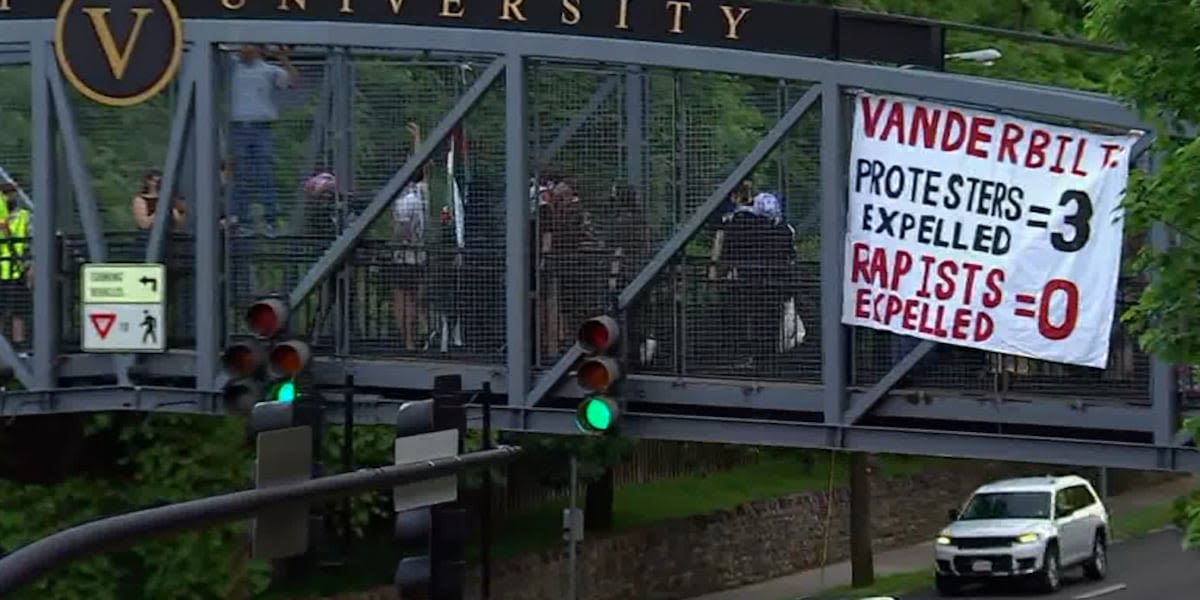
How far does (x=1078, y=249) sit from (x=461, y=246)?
533 cm

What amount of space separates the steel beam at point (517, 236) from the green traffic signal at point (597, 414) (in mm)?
2147

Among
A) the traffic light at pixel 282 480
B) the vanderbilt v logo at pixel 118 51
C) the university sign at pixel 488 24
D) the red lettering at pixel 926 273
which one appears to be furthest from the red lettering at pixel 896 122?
the traffic light at pixel 282 480

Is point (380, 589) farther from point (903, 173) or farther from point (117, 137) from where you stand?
point (903, 173)

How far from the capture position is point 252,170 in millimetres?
19906

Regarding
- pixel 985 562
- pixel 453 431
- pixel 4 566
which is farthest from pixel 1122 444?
pixel 985 562

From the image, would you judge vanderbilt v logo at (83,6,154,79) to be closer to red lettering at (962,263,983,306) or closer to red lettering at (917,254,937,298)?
red lettering at (917,254,937,298)

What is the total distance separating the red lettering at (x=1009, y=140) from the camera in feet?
57.1

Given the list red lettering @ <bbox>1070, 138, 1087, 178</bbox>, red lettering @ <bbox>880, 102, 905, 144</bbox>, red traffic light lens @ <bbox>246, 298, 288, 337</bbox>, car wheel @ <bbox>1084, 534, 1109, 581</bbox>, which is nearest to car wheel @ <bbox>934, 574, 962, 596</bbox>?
car wheel @ <bbox>1084, 534, 1109, 581</bbox>

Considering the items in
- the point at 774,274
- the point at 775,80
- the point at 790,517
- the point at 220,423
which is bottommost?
the point at 790,517

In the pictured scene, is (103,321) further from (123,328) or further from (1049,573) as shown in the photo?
(1049,573)

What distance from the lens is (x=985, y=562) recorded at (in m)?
33.8

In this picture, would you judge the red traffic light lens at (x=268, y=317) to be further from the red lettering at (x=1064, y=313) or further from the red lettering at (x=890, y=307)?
the red lettering at (x=1064, y=313)

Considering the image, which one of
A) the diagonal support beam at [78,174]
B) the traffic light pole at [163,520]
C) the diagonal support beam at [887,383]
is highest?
the diagonal support beam at [78,174]

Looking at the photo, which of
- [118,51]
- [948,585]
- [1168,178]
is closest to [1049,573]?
[948,585]
